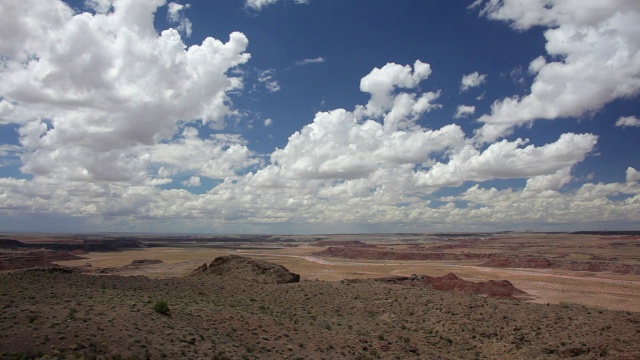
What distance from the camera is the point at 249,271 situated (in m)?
43.9

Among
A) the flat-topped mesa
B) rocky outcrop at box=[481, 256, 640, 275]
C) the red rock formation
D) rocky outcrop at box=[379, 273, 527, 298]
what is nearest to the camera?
the flat-topped mesa

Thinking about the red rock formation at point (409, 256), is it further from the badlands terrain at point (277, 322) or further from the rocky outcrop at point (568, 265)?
the badlands terrain at point (277, 322)

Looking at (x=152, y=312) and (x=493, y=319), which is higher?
(x=152, y=312)

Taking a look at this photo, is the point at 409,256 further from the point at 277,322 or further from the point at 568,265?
the point at 277,322

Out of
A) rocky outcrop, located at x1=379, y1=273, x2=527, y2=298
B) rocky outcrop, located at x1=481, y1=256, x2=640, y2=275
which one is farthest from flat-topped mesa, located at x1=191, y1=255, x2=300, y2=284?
rocky outcrop, located at x1=481, y1=256, x2=640, y2=275

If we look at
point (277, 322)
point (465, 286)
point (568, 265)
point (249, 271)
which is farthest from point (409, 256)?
point (277, 322)

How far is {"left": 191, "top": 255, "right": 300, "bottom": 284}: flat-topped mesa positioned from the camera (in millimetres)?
41725

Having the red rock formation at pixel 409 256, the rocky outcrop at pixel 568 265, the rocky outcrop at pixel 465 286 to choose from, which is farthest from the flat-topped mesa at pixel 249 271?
the red rock formation at pixel 409 256

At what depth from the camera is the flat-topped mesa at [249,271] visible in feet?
137

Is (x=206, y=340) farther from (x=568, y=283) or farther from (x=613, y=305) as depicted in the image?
(x=568, y=283)

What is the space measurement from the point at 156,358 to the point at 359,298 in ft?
68.4

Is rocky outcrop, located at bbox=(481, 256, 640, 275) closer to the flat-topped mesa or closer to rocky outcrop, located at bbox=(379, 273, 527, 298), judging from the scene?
rocky outcrop, located at bbox=(379, 273, 527, 298)

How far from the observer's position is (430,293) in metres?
35.5

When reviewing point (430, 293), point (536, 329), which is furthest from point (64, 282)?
point (536, 329)
